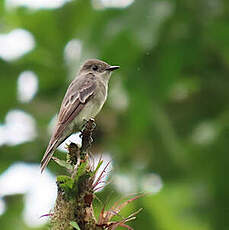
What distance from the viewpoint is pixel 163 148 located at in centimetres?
1021

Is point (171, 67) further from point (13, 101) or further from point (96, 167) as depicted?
point (96, 167)

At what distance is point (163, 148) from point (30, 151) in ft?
6.71

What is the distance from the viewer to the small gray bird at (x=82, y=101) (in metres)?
6.32

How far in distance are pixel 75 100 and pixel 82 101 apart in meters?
0.08

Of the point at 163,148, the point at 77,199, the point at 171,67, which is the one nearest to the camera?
the point at 77,199

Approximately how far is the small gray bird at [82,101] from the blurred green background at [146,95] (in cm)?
74

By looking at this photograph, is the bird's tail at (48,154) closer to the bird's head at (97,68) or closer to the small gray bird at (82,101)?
the small gray bird at (82,101)

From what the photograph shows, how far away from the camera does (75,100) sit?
698 cm

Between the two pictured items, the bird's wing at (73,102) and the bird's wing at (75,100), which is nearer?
the bird's wing at (73,102)

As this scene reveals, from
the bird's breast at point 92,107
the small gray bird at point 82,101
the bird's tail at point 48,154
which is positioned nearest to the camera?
the bird's tail at point 48,154

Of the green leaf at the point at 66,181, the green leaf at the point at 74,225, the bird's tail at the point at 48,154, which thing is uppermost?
the bird's tail at the point at 48,154

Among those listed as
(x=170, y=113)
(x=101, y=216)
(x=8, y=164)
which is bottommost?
(x=101, y=216)

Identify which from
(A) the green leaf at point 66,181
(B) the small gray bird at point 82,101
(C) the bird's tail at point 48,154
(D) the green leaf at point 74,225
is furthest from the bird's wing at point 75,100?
(D) the green leaf at point 74,225

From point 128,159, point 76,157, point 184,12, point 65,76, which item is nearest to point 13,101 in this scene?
point 65,76
